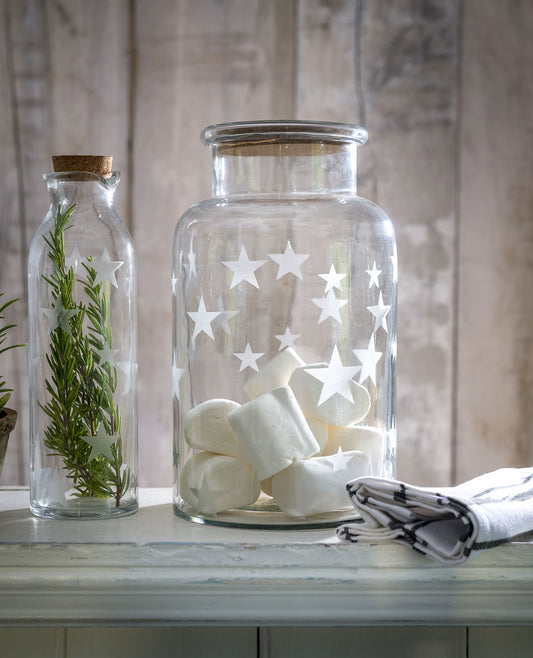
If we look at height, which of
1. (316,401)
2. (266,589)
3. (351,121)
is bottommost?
(266,589)

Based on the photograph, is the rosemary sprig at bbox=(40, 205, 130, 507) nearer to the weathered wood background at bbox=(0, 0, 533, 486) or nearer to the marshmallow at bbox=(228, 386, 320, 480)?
the marshmallow at bbox=(228, 386, 320, 480)

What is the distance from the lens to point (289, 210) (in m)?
0.64

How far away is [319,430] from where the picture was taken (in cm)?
63

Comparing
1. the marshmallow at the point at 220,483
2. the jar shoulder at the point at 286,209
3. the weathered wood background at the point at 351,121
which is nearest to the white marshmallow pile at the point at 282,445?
the marshmallow at the point at 220,483

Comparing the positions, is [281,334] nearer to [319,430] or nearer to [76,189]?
[319,430]

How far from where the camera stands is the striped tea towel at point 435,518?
21.8 inches

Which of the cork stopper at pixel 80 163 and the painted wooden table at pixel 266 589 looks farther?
the cork stopper at pixel 80 163

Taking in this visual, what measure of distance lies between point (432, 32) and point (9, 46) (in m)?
0.57

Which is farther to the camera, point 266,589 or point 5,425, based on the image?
point 5,425

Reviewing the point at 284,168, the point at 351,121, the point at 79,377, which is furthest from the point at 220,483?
the point at 351,121

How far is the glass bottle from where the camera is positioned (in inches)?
25.7

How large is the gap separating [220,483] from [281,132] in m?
0.27

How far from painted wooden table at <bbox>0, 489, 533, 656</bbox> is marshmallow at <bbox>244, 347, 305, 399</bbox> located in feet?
0.40

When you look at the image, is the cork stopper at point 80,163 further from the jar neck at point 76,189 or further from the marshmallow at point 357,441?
the marshmallow at point 357,441
